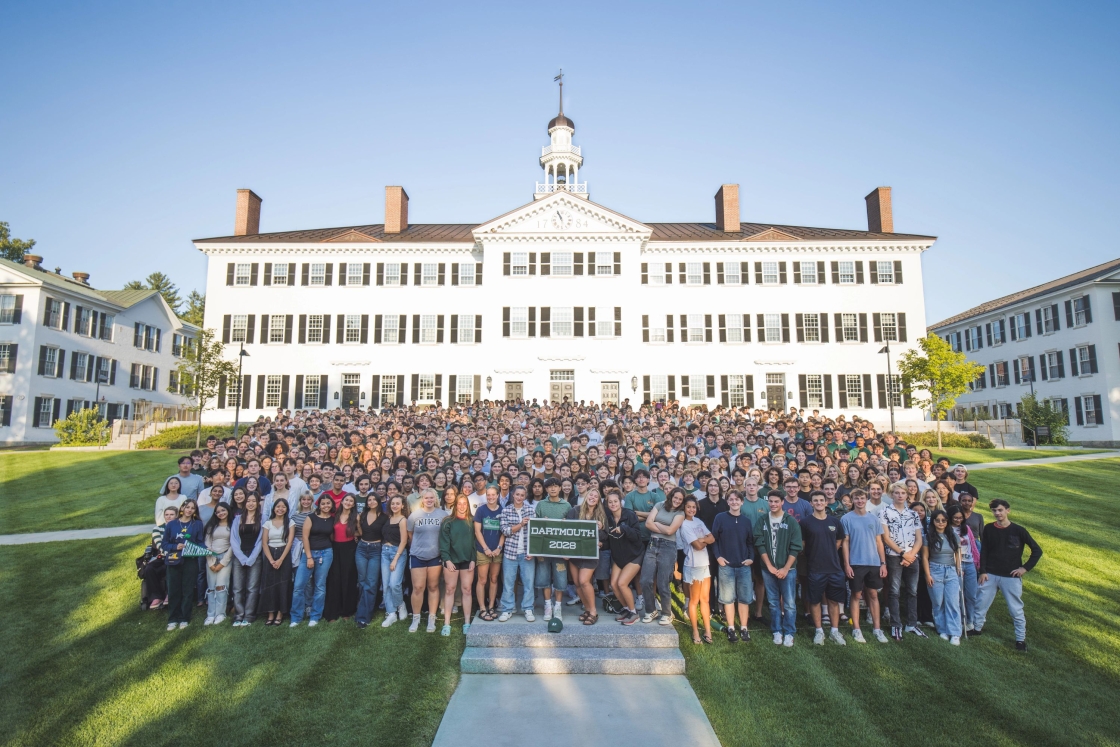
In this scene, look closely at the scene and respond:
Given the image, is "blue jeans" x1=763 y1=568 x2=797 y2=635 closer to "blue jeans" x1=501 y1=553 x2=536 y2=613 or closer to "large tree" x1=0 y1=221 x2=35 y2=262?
"blue jeans" x1=501 y1=553 x2=536 y2=613

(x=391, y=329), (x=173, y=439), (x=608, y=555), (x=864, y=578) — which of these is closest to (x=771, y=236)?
(x=391, y=329)

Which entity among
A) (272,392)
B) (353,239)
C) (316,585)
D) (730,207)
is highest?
(730,207)

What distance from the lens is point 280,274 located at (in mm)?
33062

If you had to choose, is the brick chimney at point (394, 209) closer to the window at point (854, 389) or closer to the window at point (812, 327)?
the window at point (812, 327)

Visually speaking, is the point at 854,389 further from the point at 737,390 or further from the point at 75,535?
the point at 75,535

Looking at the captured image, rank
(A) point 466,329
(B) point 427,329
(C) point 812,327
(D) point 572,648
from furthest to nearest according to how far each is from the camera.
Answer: (B) point 427,329 → (A) point 466,329 → (C) point 812,327 → (D) point 572,648

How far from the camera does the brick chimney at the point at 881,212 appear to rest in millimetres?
34719

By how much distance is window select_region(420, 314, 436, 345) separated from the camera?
106 feet

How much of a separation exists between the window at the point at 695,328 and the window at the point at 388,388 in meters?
16.0

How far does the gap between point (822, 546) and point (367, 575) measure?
6.14 metres

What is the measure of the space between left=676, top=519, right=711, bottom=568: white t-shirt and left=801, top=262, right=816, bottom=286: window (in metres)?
27.9

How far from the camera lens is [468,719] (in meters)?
6.03

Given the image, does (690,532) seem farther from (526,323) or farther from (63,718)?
(526,323)

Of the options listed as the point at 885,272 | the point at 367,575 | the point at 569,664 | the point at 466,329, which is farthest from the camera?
the point at 885,272
